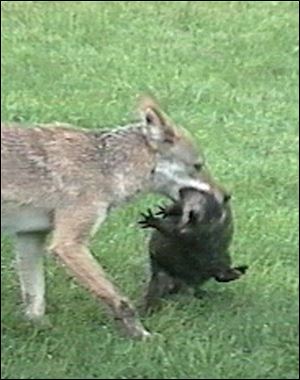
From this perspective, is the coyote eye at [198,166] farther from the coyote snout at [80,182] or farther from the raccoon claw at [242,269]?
the raccoon claw at [242,269]

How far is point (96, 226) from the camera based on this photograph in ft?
24.6

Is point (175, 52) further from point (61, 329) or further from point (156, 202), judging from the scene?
point (61, 329)

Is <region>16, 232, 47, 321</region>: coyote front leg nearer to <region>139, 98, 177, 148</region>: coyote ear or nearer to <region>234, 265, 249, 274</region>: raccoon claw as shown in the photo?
<region>139, 98, 177, 148</region>: coyote ear

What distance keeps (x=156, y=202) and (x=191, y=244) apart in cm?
183

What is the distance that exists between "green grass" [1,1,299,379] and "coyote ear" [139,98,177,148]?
2.85 ft

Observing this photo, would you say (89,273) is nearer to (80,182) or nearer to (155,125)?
(80,182)

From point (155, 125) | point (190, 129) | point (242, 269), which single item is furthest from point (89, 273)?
point (190, 129)

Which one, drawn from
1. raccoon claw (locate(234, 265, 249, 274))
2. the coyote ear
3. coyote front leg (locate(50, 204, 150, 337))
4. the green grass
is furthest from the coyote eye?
coyote front leg (locate(50, 204, 150, 337))

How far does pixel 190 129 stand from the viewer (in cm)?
1191

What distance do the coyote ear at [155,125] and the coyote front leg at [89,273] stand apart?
0.73 m

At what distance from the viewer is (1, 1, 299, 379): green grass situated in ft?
23.2

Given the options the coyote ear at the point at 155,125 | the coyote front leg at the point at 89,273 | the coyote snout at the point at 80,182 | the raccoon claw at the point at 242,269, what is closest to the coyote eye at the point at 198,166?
the coyote snout at the point at 80,182

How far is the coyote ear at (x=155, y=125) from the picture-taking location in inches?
305

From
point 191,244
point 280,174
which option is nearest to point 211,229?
point 191,244
